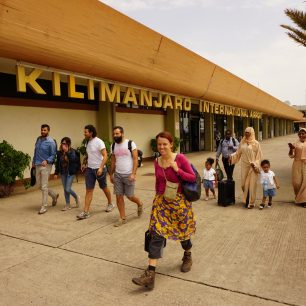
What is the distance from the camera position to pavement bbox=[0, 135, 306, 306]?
330 cm

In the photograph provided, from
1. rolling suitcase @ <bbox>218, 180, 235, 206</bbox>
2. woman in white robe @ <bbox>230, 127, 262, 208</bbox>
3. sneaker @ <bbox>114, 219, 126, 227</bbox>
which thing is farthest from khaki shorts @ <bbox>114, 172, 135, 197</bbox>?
woman in white robe @ <bbox>230, 127, 262, 208</bbox>

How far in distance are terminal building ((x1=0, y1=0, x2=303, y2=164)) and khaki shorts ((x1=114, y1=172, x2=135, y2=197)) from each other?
354 cm

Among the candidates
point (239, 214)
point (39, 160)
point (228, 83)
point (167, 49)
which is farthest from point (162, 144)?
point (228, 83)

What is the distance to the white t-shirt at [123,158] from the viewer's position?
18.5ft

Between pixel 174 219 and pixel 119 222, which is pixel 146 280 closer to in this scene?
pixel 174 219

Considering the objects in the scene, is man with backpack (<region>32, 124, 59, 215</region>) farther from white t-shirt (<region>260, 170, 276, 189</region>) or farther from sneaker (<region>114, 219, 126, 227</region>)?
white t-shirt (<region>260, 170, 276, 189</region>)

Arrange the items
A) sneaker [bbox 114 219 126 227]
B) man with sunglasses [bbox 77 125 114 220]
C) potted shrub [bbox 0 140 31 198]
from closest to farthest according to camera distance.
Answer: sneaker [bbox 114 219 126 227], man with sunglasses [bbox 77 125 114 220], potted shrub [bbox 0 140 31 198]

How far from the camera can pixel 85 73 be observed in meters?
9.35

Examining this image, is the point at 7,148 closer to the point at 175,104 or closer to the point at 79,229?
the point at 79,229

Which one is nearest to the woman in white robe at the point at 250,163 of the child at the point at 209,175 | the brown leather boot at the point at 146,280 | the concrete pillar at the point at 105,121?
the child at the point at 209,175

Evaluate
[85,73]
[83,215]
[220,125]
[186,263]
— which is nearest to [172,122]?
[85,73]

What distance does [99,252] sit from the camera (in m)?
4.47

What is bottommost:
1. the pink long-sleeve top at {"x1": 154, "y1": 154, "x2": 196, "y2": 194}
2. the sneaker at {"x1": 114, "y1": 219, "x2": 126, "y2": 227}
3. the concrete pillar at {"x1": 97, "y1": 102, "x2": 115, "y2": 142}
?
the sneaker at {"x1": 114, "y1": 219, "x2": 126, "y2": 227}

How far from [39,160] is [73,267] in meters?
3.13
